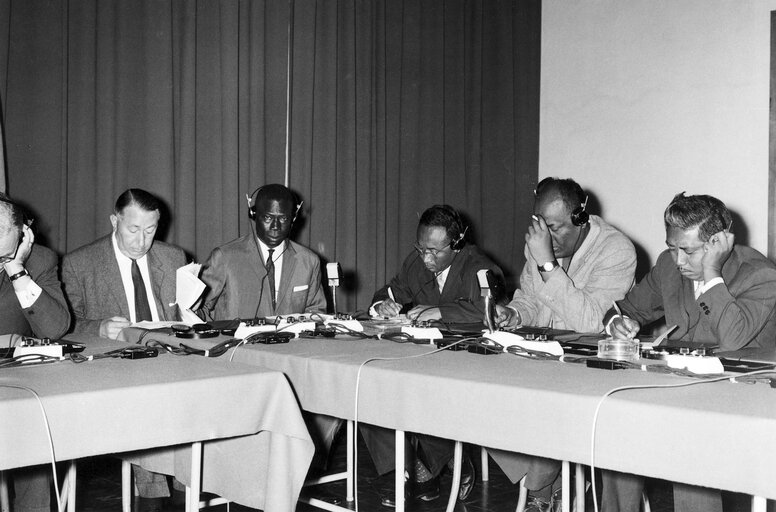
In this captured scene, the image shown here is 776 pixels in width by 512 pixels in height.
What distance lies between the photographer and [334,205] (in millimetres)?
4750

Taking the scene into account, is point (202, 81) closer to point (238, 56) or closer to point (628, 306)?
point (238, 56)

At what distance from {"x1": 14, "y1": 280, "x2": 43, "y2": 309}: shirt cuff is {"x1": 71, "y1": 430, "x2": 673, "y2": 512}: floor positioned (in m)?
0.83

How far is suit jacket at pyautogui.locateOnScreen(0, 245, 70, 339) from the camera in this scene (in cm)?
279

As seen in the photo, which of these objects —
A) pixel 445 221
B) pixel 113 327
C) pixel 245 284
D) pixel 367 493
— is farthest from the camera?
pixel 245 284

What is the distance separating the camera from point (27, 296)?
2.75 meters

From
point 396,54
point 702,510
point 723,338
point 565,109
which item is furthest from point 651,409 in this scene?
point 565,109

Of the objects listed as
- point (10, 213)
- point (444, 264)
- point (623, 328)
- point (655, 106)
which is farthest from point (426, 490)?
point (655, 106)

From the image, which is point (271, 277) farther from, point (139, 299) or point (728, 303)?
point (728, 303)

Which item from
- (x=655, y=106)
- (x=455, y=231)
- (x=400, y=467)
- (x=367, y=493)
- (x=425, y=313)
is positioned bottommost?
(x=367, y=493)

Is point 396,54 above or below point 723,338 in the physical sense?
above

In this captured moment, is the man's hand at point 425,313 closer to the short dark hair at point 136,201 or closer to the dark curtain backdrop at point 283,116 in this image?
the short dark hair at point 136,201

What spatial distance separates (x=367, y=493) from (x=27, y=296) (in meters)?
1.51

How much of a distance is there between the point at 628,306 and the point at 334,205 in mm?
2181

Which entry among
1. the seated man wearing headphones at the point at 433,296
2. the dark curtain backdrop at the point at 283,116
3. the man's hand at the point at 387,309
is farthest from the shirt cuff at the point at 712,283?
the dark curtain backdrop at the point at 283,116
